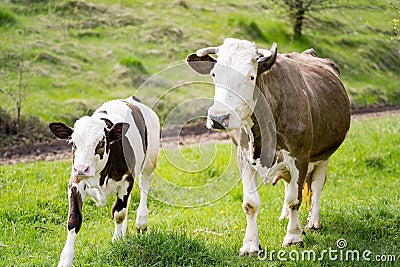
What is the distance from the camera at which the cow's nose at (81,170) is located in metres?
5.71

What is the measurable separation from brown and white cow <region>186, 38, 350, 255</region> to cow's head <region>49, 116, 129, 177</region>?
1178 millimetres

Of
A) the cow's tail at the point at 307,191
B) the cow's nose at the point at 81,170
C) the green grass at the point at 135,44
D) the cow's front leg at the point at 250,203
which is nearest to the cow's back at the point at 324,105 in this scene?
the cow's tail at the point at 307,191

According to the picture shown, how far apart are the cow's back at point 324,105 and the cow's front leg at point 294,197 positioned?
1.99 feet

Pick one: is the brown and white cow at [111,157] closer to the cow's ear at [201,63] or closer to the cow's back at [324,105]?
the cow's ear at [201,63]

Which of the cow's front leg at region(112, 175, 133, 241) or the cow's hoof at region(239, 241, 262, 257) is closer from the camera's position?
the cow's hoof at region(239, 241, 262, 257)

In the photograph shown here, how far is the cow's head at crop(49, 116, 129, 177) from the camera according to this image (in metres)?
5.81

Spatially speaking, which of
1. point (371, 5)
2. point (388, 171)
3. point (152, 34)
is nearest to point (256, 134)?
point (388, 171)

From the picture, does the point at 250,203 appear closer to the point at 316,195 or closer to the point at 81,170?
the point at 316,195

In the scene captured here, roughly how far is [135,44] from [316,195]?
1208 cm

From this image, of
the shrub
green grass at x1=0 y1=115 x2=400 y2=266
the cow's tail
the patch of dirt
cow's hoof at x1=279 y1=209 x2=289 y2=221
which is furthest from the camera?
the shrub

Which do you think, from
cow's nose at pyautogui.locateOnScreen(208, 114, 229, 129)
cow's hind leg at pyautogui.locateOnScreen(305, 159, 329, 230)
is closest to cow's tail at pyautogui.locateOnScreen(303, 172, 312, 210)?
cow's hind leg at pyautogui.locateOnScreen(305, 159, 329, 230)

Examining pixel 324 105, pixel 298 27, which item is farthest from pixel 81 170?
pixel 298 27

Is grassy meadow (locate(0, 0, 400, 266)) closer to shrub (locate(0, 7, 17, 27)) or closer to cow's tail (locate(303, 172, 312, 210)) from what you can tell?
shrub (locate(0, 7, 17, 27))

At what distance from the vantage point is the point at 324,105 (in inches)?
293
